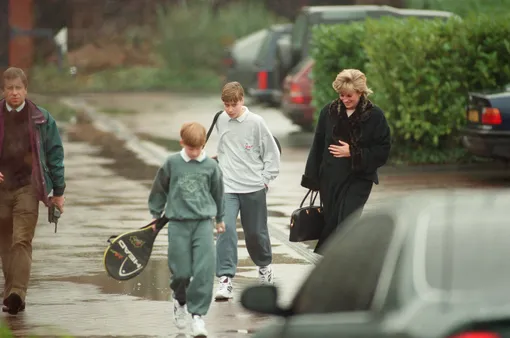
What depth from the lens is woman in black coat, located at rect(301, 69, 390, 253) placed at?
32.4 feet

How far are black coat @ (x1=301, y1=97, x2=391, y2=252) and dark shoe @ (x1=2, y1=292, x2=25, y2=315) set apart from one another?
2.16 m

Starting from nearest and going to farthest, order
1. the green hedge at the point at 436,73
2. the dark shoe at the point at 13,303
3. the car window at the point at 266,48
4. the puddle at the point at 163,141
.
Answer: the dark shoe at the point at 13,303 → the green hedge at the point at 436,73 → the puddle at the point at 163,141 → the car window at the point at 266,48

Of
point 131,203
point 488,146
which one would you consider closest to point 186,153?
point 131,203

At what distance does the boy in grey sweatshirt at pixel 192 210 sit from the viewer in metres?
8.68

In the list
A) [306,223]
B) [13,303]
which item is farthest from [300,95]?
[13,303]

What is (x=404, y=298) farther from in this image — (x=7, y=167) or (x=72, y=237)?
(x=72, y=237)

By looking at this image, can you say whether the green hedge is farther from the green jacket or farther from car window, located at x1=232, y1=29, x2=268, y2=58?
car window, located at x1=232, y1=29, x2=268, y2=58

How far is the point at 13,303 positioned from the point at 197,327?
164 centimetres

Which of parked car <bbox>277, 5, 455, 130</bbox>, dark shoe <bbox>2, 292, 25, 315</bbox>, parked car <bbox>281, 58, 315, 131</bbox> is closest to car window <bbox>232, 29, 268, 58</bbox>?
parked car <bbox>277, 5, 455, 130</bbox>

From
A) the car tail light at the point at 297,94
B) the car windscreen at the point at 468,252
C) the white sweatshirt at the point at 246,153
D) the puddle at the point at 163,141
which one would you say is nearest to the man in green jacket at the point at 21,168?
the white sweatshirt at the point at 246,153

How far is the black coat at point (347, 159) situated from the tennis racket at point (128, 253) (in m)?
1.48

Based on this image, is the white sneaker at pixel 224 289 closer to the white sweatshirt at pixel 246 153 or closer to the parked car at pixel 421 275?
the white sweatshirt at pixel 246 153

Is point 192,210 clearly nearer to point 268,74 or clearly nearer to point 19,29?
point 268,74

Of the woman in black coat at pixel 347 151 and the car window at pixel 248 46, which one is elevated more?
the woman in black coat at pixel 347 151
